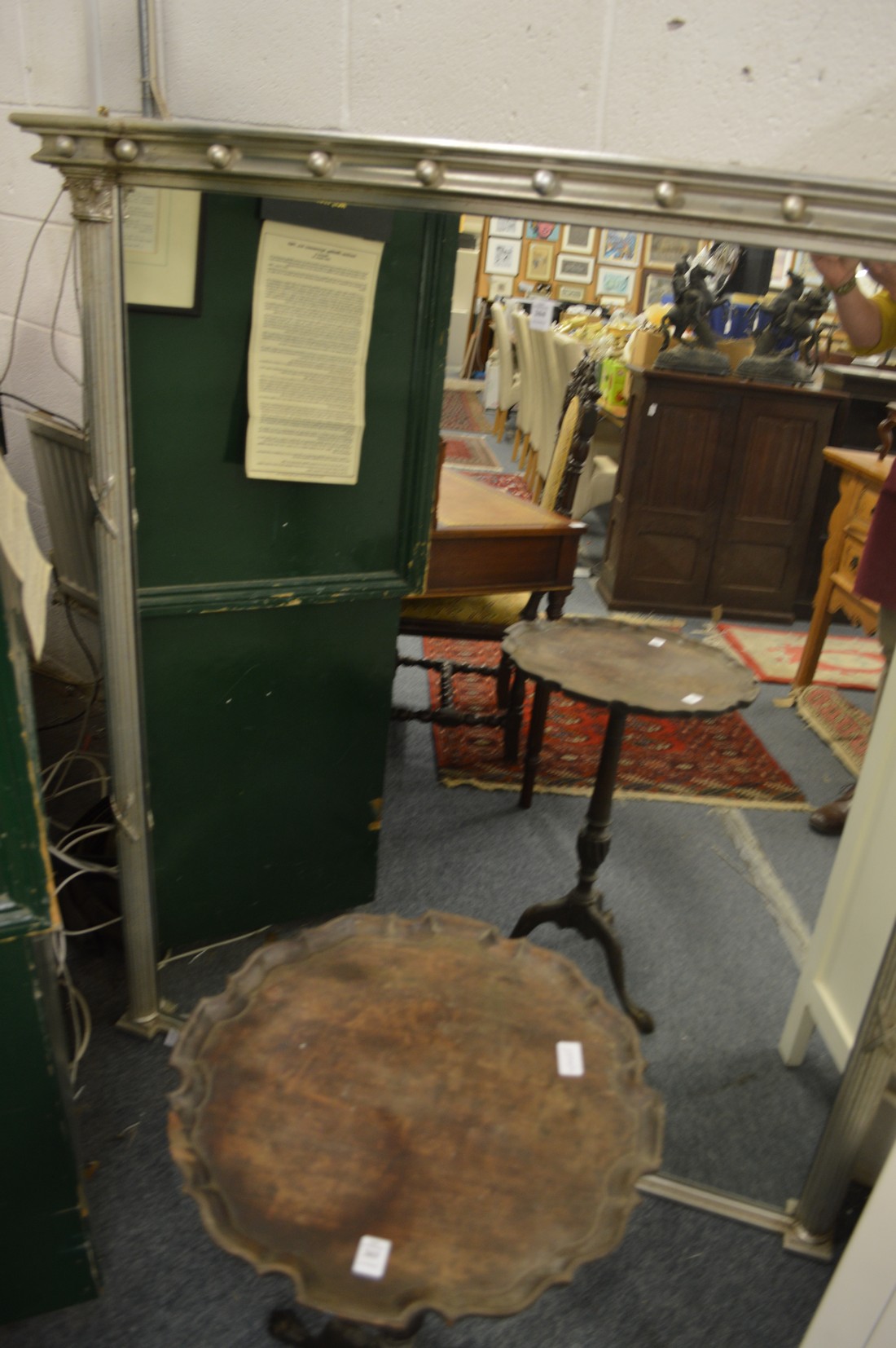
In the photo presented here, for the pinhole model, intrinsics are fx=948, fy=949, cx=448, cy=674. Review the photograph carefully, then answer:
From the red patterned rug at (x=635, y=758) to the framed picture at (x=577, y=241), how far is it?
6.58 meters

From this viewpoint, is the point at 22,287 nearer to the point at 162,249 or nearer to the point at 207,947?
the point at 162,249

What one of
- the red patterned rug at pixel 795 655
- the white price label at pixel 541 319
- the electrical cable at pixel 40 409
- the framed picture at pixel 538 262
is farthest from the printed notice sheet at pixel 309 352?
the framed picture at pixel 538 262

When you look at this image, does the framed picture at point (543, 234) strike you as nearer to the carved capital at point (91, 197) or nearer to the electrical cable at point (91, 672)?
the electrical cable at point (91, 672)

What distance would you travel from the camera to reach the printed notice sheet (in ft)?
4.85

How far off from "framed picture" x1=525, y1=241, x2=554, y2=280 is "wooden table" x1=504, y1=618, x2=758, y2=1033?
7503 mm

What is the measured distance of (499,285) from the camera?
923cm

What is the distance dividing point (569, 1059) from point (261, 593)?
Answer: 1009mm

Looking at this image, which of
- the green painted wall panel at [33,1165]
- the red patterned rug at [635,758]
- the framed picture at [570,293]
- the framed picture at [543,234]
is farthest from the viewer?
the framed picture at [543,234]

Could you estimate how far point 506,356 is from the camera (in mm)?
6836

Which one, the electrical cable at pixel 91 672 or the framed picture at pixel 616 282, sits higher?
the framed picture at pixel 616 282

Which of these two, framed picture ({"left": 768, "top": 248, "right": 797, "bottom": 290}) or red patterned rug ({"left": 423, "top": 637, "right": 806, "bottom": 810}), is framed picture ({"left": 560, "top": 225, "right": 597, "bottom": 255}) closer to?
framed picture ({"left": 768, "top": 248, "right": 797, "bottom": 290})

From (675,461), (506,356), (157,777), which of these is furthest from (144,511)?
(506,356)

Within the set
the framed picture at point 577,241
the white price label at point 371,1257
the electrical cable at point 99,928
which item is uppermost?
the framed picture at point 577,241

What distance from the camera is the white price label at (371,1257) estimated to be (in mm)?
818
